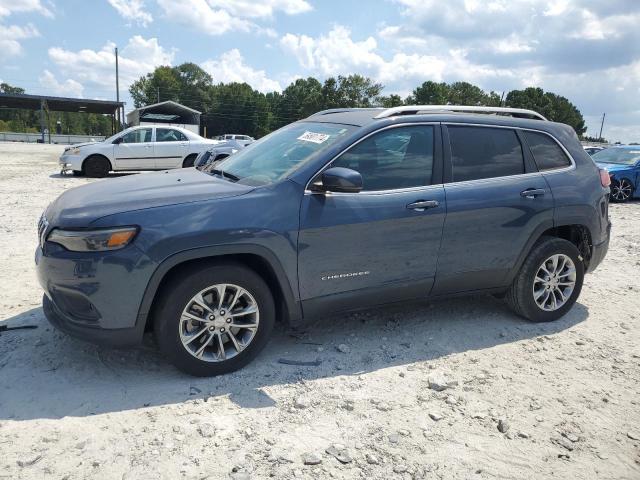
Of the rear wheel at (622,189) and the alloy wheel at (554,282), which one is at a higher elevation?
the rear wheel at (622,189)

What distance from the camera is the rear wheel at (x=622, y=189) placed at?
13.5 meters

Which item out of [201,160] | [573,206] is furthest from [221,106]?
[573,206]

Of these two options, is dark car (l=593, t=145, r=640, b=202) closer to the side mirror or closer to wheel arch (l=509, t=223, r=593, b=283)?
wheel arch (l=509, t=223, r=593, b=283)

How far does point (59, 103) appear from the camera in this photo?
180 feet

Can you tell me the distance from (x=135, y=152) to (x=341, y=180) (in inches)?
519

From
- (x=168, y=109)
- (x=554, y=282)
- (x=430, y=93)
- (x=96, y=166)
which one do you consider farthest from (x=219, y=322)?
(x=430, y=93)

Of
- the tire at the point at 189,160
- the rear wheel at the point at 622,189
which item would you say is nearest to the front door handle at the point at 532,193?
the rear wheel at the point at 622,189

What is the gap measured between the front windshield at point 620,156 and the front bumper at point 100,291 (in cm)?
1458

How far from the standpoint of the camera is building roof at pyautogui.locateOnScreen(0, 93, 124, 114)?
4975cm

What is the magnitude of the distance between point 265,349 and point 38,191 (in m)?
9.58

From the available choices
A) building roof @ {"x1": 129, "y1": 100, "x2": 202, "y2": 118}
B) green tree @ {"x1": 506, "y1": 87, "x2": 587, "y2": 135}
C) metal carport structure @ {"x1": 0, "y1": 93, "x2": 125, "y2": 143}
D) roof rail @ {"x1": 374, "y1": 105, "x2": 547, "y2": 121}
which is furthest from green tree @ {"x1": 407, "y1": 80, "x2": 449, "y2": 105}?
roof rail @ {"x1": 374, "y1": 105, "x2": 547, "y2": 121}

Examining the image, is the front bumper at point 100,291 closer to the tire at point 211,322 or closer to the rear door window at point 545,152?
the tire at point 211,322

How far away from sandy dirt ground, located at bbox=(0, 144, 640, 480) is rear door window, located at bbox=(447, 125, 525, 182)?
1.33 m

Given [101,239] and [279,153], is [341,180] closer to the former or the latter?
[279,153]
